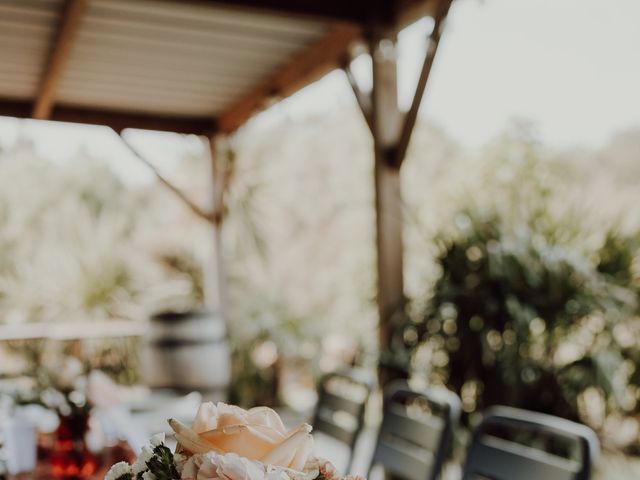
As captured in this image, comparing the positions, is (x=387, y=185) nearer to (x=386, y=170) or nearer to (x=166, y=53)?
(x=386, y=170)

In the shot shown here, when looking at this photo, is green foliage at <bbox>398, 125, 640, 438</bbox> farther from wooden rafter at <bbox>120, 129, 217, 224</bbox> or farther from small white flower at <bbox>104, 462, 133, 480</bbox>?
wooden rafter at <bbox>120, 129, 217, 224</bbox>

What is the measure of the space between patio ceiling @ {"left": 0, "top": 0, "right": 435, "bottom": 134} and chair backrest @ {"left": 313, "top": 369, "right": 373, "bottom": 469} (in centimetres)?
171

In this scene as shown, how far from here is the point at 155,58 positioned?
4594mm

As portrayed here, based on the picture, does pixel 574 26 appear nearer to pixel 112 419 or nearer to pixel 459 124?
pixel 459 124

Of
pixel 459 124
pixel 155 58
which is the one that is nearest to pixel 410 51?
pixel 459 124

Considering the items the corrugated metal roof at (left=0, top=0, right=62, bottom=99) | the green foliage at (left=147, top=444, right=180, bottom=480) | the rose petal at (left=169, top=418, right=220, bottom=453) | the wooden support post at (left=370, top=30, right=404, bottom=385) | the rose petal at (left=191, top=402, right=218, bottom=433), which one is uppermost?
the corrugated metal roof at (left=0, top=0, right=62, bottom=99)

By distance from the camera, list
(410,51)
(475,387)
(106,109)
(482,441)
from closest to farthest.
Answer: (482,441)
(475,387)
(106,109)
(410,51)

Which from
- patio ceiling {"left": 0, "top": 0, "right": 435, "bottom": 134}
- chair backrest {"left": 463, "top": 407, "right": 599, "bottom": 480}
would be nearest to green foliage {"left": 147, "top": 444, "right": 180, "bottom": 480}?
chair backrest {"left": 463, "top": 407, "right": 599, "bottom": 480}

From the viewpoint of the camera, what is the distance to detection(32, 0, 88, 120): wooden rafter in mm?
3653

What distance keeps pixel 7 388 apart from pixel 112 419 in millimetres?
338

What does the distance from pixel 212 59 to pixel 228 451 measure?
4.07 metres

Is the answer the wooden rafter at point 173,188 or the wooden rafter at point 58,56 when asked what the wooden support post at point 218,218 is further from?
the wooden rafter at point 58,56

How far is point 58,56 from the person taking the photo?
430cm

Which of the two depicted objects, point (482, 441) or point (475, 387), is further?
point (475, 387)
